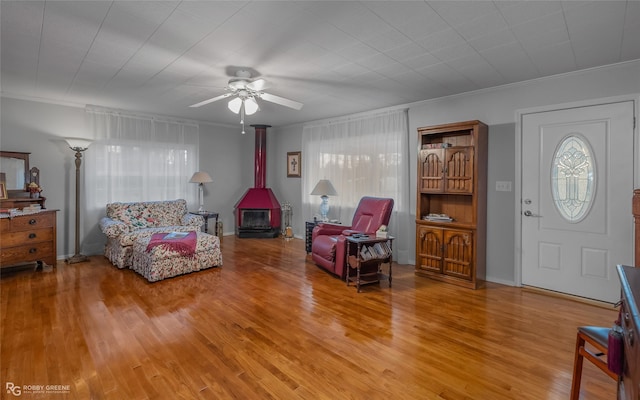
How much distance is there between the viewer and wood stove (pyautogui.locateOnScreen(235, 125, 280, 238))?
22.1 ft

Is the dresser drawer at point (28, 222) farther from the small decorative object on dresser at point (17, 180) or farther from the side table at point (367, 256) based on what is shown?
the side table at point (367, 256)

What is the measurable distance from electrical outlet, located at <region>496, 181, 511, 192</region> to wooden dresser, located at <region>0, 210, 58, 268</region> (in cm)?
583

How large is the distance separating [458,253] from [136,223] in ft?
15.4

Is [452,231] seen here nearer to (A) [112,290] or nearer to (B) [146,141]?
(A) [112,290]

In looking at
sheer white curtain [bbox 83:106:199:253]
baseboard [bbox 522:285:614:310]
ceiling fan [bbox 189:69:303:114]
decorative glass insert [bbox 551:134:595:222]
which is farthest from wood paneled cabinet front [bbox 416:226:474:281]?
sheer white curtain [bbox 83:106:199:253]

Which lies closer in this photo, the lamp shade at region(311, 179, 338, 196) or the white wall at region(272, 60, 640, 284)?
the white wall at region(272, 60, 640, 284)

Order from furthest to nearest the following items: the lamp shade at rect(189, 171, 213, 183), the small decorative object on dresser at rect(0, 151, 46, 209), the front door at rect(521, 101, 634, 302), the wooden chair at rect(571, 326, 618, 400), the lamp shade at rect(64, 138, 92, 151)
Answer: the lamp shade at rect(189, 171, 213, 183)
the lamp shade at rect(64, 138, 92, 151)
the small decorative object on dresser at rect(0, 151, 46, 209)
the front door at rect(521, 101, 634, 302)
the wooden chair at rect(571, 326, 618, 400)

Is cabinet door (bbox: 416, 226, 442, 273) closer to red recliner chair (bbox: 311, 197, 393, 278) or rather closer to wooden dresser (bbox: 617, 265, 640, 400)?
red recliner chair (bbox: 311, 197, 393, 278)

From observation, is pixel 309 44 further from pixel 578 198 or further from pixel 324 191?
pixel 578 198

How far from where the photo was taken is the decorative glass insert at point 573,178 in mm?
3326

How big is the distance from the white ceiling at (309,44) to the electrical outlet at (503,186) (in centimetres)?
118

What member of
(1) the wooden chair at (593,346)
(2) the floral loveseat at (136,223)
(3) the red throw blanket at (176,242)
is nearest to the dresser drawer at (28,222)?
(2) the floral loveseat at (136,223)

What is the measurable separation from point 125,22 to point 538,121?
13.6 ft

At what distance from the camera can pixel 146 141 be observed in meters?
5.68
